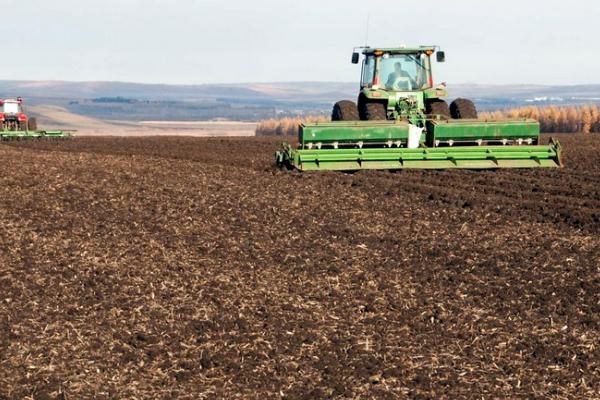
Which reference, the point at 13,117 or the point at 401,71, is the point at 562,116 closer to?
the point at 13,117

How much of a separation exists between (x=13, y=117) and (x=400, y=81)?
76.5 feet

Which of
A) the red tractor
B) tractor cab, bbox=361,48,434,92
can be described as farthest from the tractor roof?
the red tractor

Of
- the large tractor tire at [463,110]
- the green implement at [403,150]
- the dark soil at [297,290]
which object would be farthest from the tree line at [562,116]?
the dark soil at [297,290]

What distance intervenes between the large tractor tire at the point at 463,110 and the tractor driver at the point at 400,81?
3.46ft

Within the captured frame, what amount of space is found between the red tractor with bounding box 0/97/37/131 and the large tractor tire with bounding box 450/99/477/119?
75.9ft

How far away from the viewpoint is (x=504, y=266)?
10289 millimetres

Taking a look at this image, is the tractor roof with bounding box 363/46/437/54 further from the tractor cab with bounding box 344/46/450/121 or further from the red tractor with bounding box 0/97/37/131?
the red tractor with bounding box 0/97/37/131

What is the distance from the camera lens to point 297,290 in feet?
30.6

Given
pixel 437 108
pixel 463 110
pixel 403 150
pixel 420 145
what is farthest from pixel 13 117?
pixel 403 150

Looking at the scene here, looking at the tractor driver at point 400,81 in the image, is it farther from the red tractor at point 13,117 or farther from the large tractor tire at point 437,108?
the red tractor at point 13,117

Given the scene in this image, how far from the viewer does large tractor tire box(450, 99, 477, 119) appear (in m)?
20.2

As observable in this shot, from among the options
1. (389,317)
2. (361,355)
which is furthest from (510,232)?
(361,355)

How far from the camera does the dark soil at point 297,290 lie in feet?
22.9

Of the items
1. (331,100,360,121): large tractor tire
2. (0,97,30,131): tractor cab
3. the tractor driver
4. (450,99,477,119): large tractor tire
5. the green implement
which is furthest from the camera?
(0,97,30,131): tractor cab
